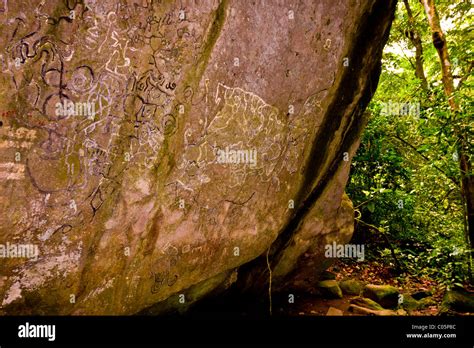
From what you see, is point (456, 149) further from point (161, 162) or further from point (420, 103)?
point (161, 162)

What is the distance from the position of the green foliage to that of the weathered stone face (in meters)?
2.59

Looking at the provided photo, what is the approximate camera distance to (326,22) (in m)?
3.93

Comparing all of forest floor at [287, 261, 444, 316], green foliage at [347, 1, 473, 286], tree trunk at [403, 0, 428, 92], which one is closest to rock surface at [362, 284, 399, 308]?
forest floor at [287, 261, 444, 316]

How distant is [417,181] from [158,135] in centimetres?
617

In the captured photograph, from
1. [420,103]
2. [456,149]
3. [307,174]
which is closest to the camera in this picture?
[307,174]

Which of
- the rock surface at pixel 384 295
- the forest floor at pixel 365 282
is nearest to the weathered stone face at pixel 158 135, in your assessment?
the forest floor at pixel 365 282

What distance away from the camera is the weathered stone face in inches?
93.1

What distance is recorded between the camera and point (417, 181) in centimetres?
722

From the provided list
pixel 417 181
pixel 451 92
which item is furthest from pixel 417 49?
pixel 451 92

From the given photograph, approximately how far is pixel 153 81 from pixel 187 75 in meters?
0.32

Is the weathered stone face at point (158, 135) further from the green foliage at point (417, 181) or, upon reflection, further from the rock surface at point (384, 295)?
the green foliage at point (417, 181)

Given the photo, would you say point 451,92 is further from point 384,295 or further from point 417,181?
point 384,295

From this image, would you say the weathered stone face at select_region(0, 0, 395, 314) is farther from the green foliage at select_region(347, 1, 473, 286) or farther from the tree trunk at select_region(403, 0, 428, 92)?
the tree trunk at select_region(403, 0, 428, 92)

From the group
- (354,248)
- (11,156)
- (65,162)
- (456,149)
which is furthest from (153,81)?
(354,248)
